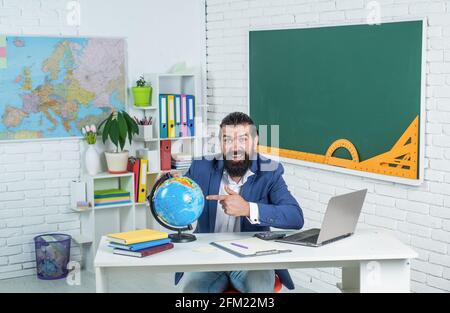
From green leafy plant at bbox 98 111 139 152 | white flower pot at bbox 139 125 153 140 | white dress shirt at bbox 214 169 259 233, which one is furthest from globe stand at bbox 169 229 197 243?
white flower pot at bbox 139 125 153 140

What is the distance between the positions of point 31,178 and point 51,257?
0.64 metres

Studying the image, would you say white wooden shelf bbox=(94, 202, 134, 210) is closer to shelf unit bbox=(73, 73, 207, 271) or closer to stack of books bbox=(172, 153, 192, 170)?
shelf unit bbox=(73, 73, 207, 271)

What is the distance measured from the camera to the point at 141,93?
5660mm

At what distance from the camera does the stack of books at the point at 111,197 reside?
5.53 meters

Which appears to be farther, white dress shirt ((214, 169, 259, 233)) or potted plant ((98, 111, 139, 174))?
potted plant ((98, 111, 139, 174))

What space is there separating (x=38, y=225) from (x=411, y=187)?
116 inches

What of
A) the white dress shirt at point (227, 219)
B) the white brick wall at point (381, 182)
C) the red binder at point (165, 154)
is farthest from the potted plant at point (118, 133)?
the white dress shirt at point (227, 219)

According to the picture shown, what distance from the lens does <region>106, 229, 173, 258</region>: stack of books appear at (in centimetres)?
299

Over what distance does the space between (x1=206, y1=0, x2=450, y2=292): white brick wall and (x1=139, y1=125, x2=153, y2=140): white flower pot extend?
641 mm

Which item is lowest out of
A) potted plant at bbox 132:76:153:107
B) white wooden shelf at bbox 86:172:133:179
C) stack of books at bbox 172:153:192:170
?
white wooden shelf at bbox 86:172:133:179

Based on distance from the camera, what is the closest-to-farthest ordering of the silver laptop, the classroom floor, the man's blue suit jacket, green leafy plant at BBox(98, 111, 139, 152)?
1. the silver laptop
2. the man's blue suit jacket
3. the classroom floor
4. green leafy plant at BBox(98, 111, 139, 152)

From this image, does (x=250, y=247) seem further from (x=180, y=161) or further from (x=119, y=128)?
(x=180, y=161)

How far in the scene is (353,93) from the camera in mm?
4602

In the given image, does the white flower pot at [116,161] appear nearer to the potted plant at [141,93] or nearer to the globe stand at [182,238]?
the potted plant at [141,93]
